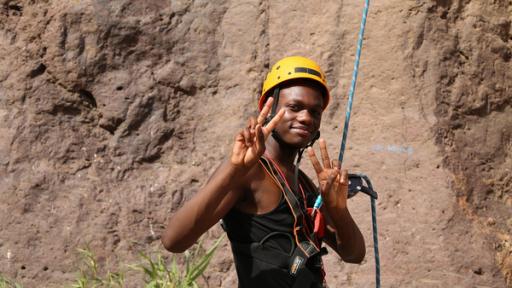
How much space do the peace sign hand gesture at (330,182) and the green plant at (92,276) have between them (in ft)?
5.74

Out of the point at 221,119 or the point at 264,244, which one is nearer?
the point at 264,244

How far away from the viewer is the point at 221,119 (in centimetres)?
525

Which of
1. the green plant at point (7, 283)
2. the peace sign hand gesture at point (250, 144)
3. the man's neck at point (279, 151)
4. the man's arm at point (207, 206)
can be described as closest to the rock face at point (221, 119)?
the green plant at point (7, 283)

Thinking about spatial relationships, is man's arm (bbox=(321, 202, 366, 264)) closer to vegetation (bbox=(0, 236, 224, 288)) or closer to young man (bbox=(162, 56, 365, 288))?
young man (bbox=(162, 56, 365, 288))

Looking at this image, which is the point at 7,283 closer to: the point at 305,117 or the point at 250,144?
the point at 305,117

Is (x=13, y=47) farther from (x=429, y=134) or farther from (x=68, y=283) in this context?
(x=429, y=134)

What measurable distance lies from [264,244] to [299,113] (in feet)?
1.70

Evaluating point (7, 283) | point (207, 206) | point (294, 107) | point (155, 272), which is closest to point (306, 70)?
point (294, 107)

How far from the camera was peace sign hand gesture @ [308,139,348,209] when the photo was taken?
271 centimetres

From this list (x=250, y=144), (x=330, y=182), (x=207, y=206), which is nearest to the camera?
(x=250, y=144)

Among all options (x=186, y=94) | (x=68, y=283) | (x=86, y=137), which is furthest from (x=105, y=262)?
(x=186, y=94)

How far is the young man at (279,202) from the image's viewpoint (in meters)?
2.54

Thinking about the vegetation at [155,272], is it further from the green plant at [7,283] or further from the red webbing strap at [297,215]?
the red webbing strap at [297,215]

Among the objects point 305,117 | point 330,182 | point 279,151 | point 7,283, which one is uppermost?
point 305,117
